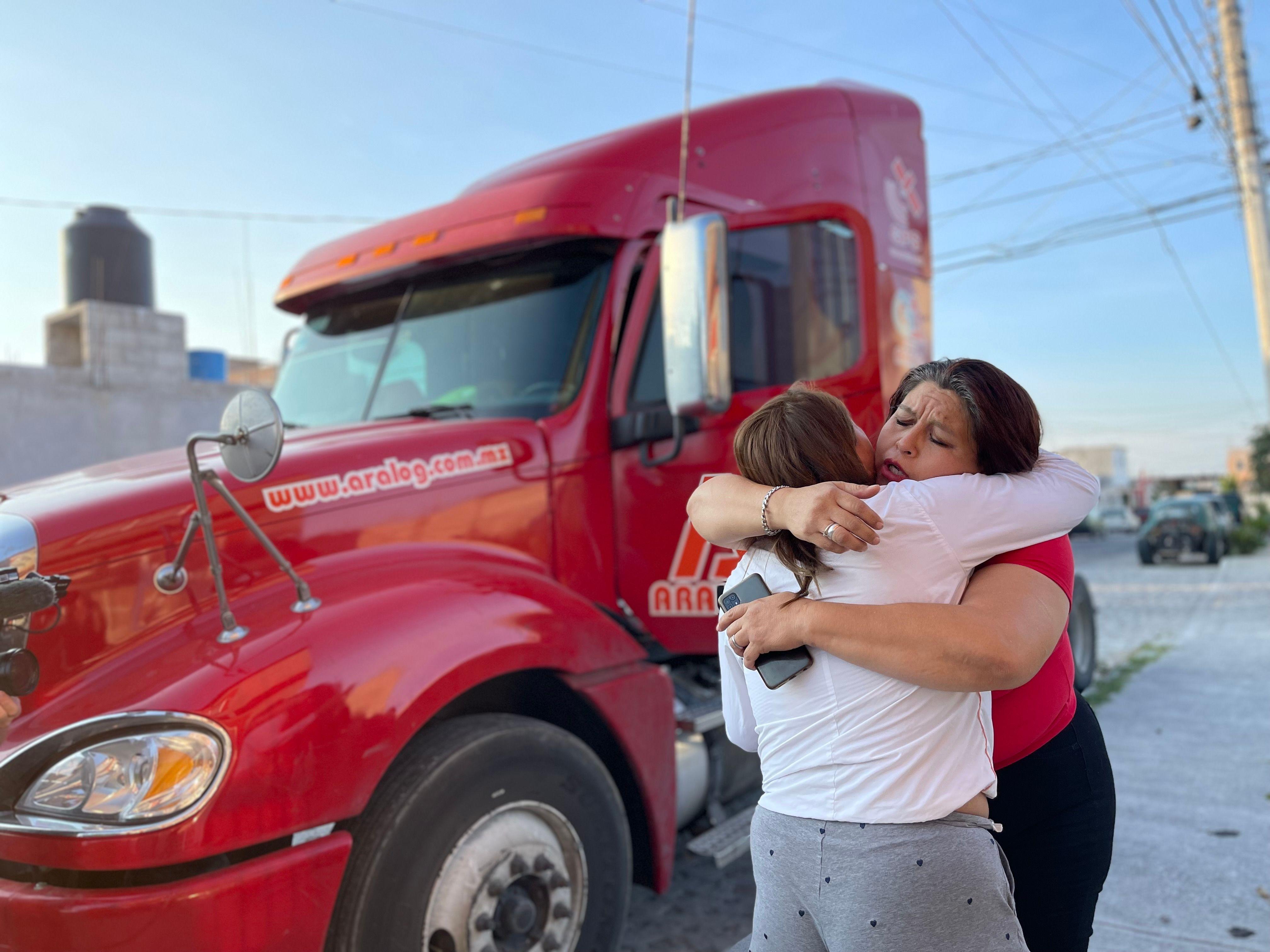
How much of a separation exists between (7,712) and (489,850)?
1.21 meters

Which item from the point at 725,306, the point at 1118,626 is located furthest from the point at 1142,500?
the point at 725,306

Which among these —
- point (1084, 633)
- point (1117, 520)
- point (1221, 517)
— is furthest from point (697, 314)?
point (1117, 520)

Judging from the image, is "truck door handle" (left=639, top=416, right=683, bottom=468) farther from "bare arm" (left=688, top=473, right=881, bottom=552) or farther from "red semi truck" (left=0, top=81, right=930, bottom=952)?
"bare arm" (left=688, top=473, right=881, bottom=552)

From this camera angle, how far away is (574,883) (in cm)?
284

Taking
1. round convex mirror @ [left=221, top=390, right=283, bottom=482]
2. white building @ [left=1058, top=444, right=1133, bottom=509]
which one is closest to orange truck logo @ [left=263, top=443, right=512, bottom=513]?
round convex mirror @ [left=221, top=390, right=283, bottom=482]

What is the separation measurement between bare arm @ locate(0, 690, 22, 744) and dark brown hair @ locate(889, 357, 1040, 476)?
2.16 meters

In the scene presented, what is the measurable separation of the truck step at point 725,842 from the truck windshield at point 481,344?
→ 1649 millimetres

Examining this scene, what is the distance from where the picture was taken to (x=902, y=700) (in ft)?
4.83

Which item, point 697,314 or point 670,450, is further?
point 670,450

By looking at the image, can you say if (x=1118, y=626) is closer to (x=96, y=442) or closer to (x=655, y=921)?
(x=655, y=921)

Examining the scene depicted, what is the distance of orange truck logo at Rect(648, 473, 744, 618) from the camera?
3.62m

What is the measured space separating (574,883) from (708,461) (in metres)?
1.56

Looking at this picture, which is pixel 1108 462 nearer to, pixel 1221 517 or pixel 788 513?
pixel 1221 517

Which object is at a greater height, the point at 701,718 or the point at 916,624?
the point at 916,624
